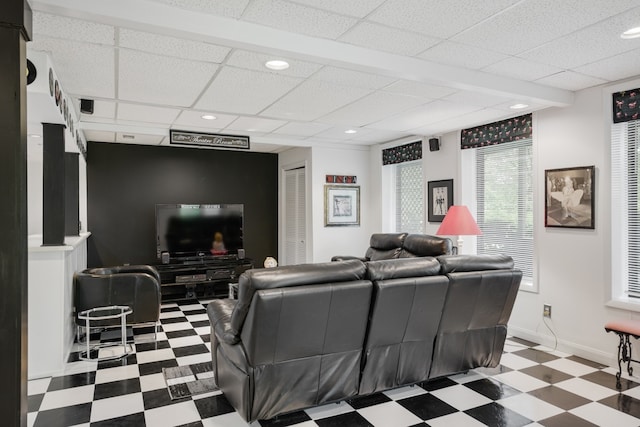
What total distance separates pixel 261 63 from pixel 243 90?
30.9 inches

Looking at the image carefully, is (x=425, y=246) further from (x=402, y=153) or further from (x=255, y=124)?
(x=255, y=124)

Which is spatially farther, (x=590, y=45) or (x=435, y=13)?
(x=590, y=45)

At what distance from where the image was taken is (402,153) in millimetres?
6434

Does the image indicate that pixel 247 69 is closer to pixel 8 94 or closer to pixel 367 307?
pixel 8 94

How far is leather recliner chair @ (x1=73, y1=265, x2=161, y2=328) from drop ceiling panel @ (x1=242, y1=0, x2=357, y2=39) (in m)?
2.96

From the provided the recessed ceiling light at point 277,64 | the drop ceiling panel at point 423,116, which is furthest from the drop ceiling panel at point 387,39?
the drop ceiling panel at point 423,116

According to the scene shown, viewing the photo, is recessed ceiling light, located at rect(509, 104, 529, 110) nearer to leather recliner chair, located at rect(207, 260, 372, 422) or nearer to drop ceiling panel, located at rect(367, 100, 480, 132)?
drop ceiling panel, located at rect(367, 100, 480, 132)

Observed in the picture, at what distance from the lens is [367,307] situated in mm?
2703

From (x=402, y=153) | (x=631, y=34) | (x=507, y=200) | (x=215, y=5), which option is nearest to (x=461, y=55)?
(x=631, y=34)

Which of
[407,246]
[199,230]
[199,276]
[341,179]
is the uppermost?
[341,179]

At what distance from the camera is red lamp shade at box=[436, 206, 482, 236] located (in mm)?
4465

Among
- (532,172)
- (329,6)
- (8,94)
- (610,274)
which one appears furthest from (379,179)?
(8,94)

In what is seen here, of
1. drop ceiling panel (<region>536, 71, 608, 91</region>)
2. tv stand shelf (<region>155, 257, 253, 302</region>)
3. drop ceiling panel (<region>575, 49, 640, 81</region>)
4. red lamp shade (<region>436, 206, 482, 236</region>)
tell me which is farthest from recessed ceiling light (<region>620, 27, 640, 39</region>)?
tv stand shelf (<region>155, 257, 253, 302</region>)

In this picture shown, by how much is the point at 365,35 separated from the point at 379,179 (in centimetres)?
429
